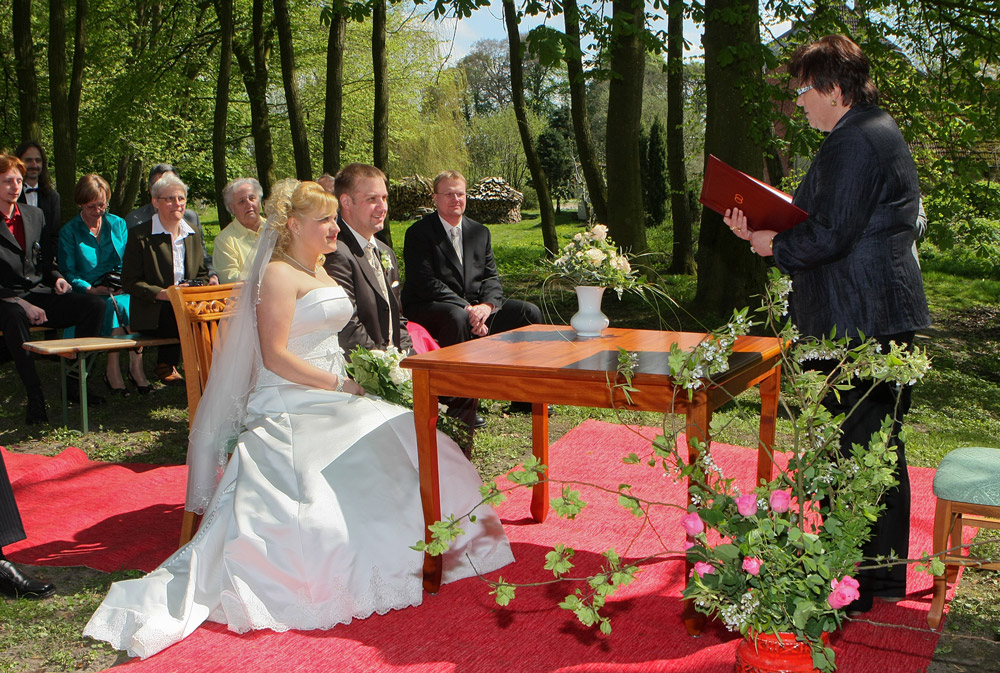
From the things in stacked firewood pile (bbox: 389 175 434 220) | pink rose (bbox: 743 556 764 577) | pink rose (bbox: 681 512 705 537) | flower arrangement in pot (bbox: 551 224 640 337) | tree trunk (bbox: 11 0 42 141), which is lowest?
pink rose (bbox: 743 556 764 577)

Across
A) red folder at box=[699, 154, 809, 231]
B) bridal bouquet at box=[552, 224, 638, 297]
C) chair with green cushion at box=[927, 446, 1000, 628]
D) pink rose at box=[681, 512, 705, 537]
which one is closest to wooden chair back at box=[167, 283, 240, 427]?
bridal bouquet at box=[552, 224, 638, 297]

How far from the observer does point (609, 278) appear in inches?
159

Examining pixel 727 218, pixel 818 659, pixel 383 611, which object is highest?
pixel 727 218

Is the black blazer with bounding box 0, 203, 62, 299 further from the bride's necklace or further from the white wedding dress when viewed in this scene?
the white wedding dress

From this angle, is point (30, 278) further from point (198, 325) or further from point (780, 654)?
point (780, 654)

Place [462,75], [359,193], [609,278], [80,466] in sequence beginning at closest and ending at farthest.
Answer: [609,278]
[359,193]
[80,466]
[462,75]

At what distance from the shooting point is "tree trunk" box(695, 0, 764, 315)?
909 cm

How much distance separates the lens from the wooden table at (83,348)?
6598 millimetres

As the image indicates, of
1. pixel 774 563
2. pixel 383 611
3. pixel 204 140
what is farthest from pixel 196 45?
pixel 774 563

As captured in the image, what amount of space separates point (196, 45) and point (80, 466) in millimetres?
16427

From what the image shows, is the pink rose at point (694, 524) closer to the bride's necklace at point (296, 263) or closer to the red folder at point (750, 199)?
the red folder at point (750, 199)

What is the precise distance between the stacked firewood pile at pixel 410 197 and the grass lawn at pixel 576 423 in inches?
634

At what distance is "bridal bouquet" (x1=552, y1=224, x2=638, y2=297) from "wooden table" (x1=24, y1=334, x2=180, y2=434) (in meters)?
4.28

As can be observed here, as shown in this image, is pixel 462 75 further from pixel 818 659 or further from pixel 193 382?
pixel 818 659
